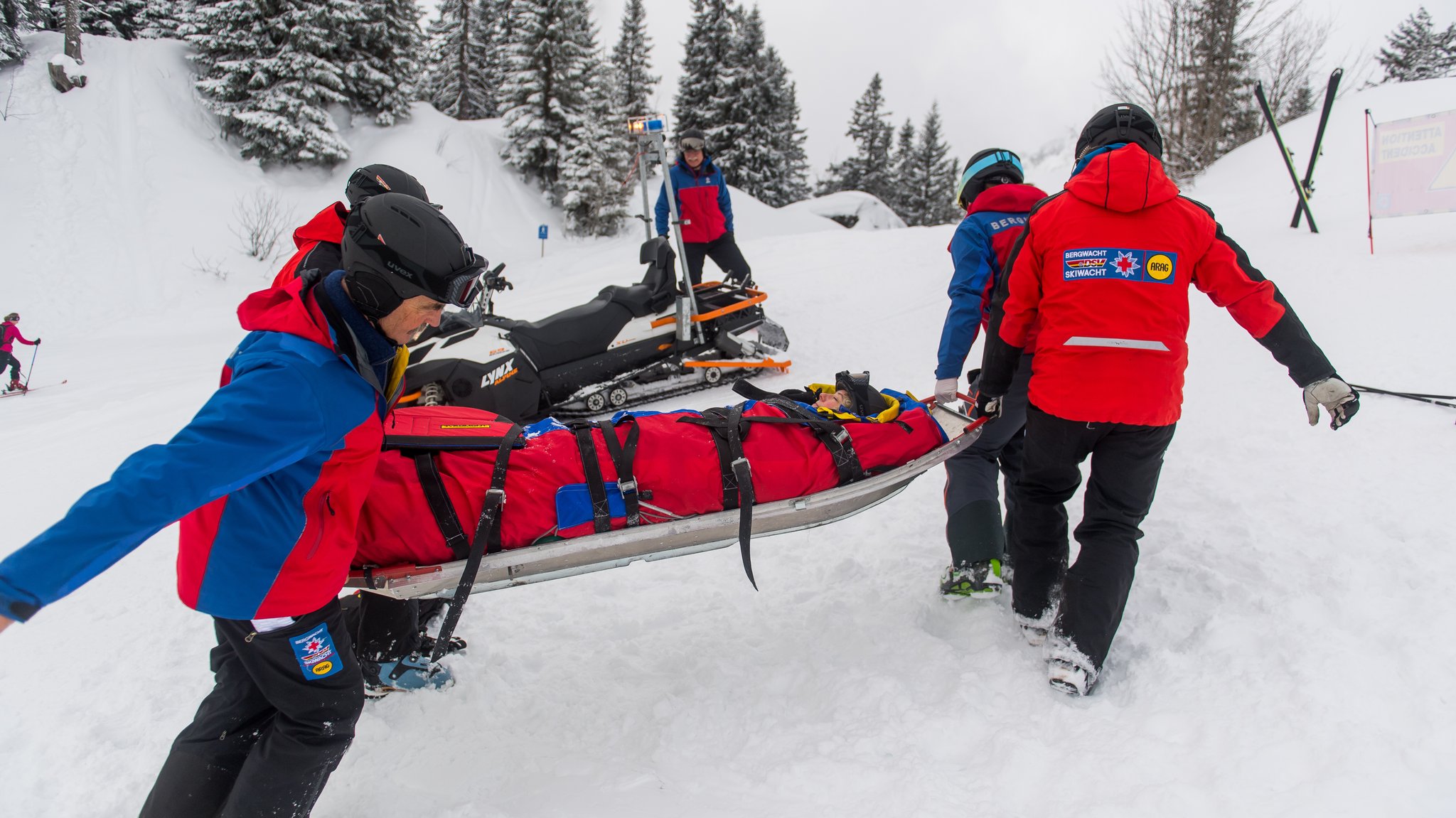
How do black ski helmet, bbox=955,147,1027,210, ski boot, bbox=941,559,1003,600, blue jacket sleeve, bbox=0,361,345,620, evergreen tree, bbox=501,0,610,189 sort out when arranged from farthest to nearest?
evergreen tree, bbox=501,0,610,189
black ski helmet, bbox=955,147,1027,210
ski boot, bbox=941,559,1003,600
blue jacket sleeve, bbox=0,361,345,620

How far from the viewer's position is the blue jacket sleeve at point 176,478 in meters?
1.20

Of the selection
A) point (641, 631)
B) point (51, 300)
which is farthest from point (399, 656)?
point (51, 300)

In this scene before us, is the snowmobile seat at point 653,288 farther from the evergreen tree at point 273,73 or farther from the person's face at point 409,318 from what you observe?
the evergreen tree at point 273,73

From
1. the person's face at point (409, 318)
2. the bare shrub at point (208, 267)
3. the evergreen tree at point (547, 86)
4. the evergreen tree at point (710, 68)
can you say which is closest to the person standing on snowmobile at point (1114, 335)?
the person's face at point (409, 318)

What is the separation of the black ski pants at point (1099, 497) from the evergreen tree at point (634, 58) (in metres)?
27.5

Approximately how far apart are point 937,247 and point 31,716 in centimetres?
1056

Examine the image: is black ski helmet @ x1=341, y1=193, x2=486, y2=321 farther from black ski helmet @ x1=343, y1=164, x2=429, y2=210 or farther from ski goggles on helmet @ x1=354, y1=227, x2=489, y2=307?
black ski helmet @ x1=343, y1=164, x2=429, y2=210

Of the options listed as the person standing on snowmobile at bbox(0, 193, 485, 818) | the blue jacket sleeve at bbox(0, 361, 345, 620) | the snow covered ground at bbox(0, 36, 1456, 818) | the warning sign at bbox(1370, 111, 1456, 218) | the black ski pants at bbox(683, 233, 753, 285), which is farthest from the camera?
the black ski pants at bbox(683, 233, 753, 285)

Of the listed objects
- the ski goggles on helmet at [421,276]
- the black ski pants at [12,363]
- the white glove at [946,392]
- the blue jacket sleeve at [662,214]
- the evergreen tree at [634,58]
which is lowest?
the white glove at [946,392]

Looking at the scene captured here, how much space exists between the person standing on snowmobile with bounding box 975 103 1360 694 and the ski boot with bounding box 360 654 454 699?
213cm

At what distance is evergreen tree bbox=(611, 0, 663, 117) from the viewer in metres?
27.4

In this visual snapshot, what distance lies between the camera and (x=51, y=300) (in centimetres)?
1260

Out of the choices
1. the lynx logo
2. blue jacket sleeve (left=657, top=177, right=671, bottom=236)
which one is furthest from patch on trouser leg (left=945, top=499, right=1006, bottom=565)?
blue jacket sleeve (left=657, top=177, right=671, bottom=236)

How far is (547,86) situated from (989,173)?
63.4ft
